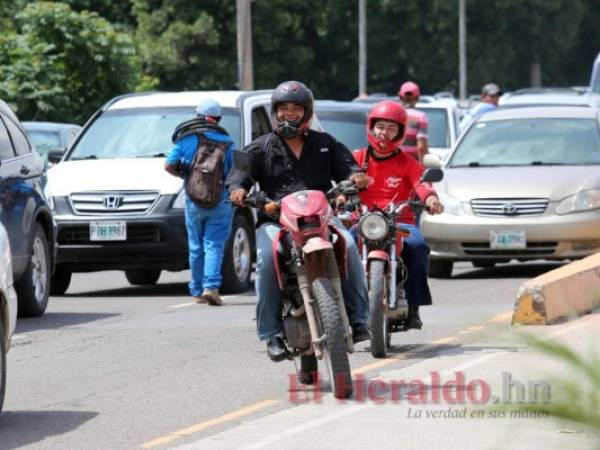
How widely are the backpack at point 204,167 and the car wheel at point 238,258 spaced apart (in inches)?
46.8

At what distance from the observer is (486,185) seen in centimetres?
1614

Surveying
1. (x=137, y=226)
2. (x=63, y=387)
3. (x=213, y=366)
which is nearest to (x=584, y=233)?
(x=137, y=226)

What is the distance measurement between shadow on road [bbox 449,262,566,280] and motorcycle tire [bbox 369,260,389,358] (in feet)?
23.2

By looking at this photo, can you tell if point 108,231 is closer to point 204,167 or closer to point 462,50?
point 204,167

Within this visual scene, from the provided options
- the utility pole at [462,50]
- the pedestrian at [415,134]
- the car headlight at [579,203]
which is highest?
the pedestrian at [415,134]

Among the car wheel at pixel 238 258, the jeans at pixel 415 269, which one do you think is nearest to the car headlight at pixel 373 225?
the jeans at pixel 415 269

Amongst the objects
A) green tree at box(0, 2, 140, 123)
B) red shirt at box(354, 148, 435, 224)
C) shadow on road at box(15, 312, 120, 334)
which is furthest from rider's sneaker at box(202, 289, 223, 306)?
green tree at box(0, 2, 140, 123)

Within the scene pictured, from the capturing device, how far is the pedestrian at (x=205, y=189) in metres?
13.6

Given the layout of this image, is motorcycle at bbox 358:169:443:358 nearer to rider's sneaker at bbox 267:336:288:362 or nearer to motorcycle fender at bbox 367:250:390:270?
motorcycle fender at bbox 367:250:390:270

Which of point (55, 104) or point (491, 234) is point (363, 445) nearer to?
point (491, 234)

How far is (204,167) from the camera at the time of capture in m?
13.5

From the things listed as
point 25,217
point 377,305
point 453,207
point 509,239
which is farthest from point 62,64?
point 377,305

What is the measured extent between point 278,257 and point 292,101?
855 mm

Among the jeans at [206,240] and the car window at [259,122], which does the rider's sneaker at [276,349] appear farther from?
the car window at [259,122]
